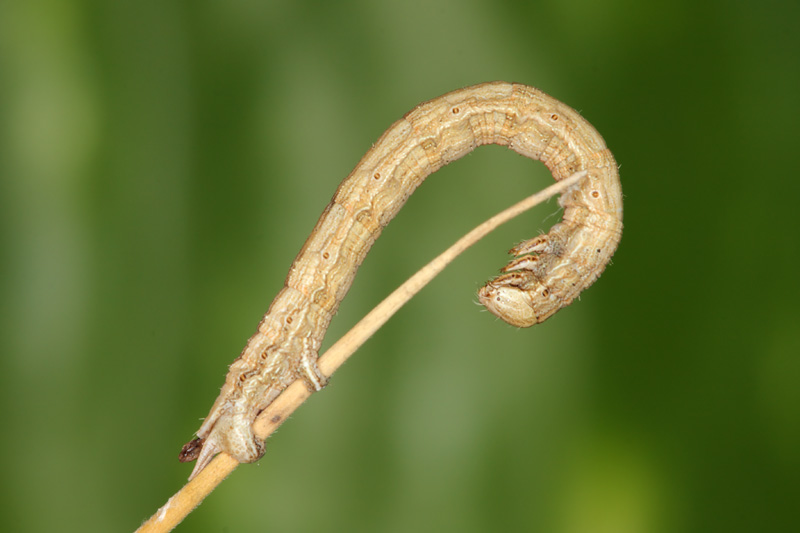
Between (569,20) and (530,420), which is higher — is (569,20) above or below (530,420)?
above

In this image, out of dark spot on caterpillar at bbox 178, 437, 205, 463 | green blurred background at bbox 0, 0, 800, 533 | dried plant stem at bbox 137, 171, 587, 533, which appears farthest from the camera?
green blurred background at bbox 0, 0, 800, 533

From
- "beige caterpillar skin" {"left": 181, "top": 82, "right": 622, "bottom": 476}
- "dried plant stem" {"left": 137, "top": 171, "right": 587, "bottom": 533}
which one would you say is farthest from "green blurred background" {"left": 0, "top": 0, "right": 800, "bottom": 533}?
"dried plant stem" {"left": 137, "top": 171, "right": 587, "bottom": 533}

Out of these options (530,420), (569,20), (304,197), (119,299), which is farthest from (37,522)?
(569,20)

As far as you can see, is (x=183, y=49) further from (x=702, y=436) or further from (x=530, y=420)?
(x=702, y=436)

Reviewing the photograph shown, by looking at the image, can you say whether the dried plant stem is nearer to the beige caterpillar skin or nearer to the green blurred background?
the beige caterpillar skin

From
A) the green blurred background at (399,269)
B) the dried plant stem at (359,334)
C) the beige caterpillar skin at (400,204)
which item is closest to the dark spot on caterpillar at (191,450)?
the beige caterpillar skin at (400,204)

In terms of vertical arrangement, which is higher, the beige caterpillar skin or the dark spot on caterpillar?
the beige caterpillar skin
